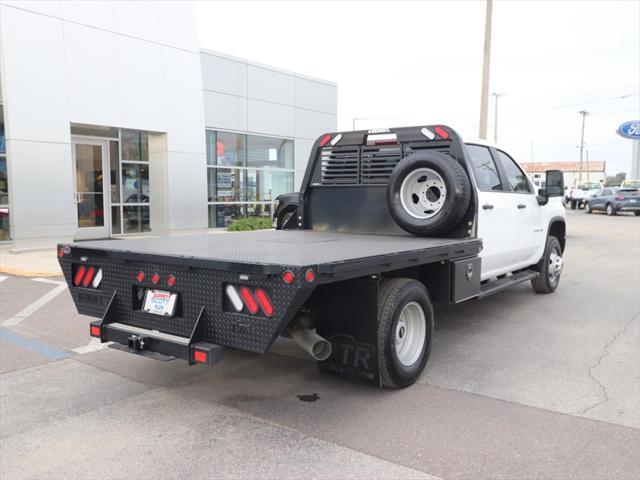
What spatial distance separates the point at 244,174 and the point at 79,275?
1456 centimetres

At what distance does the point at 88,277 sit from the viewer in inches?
180

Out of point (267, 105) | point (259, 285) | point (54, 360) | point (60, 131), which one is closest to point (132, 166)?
point (60, 131)

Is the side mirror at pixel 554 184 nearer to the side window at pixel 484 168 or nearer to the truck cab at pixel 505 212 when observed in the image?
the truck cab at pixel 505 212

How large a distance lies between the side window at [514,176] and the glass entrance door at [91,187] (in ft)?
38.3

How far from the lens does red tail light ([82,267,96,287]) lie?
4.54 meters

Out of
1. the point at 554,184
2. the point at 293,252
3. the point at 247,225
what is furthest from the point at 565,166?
the point at 293,252

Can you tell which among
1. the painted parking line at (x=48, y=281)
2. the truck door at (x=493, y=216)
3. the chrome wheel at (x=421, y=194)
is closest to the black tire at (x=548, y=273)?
the truck door at (x=493, y=216)

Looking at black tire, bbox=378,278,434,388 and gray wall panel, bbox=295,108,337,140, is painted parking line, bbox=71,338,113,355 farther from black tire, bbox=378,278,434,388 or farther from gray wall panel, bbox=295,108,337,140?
gray wall panel, bbox=295,108,337,140

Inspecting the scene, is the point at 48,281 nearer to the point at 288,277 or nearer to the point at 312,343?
the point at 312,343

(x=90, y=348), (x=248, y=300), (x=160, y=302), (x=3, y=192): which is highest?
(x=3, y=192)

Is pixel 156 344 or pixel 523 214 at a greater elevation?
pixel 523 214

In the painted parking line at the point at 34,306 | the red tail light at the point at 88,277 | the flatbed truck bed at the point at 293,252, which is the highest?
the flatbed truck bed at the point at 293,252

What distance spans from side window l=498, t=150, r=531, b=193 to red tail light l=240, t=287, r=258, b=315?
445 centimetres

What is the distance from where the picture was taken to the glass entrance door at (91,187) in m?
15.2
